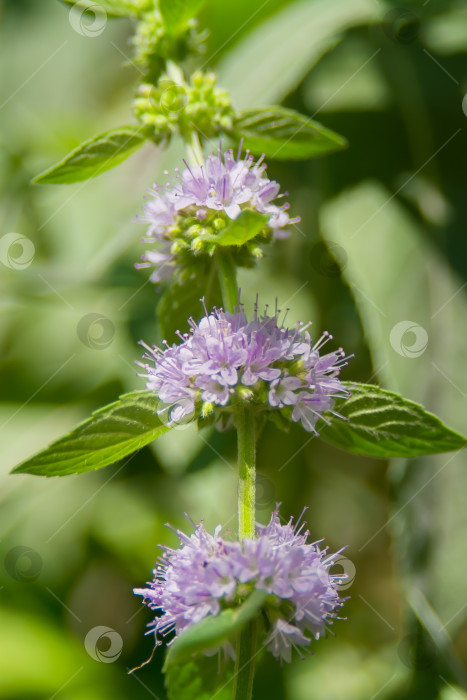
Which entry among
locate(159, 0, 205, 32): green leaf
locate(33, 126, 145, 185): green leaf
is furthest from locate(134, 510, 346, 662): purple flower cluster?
locate(159, 0, 205, 32): green leaf

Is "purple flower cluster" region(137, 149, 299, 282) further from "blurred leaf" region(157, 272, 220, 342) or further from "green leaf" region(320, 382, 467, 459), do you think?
"green leaf" region(320, 382, 467, 459)

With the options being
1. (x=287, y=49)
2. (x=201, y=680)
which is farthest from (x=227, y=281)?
(x=287, y=49)

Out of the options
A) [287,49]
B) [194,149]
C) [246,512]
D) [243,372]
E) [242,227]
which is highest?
[287,49]

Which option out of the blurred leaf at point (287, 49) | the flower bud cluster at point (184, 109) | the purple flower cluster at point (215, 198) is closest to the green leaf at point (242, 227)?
the purple flower cluster at point (215, 198)

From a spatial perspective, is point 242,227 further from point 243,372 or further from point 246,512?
point 246,512

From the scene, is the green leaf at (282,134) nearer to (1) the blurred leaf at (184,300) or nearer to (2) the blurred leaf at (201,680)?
(1) the blurred leaf at (184,300)

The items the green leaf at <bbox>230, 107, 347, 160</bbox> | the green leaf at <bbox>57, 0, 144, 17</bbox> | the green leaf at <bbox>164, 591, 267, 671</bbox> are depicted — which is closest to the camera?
the green leaf at <bbox>164, 591, 267, 671</bbox>
